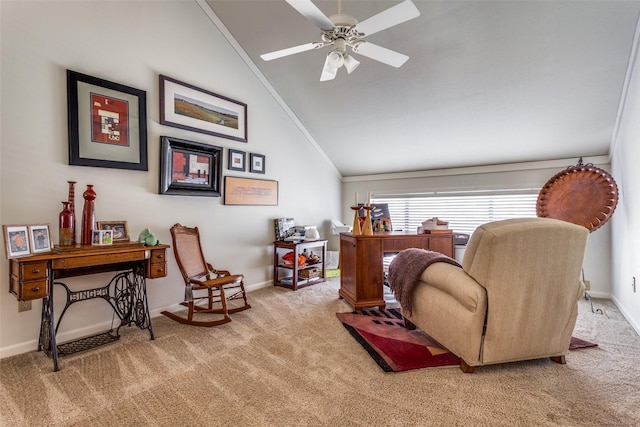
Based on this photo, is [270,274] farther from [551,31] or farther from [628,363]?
[551,31]

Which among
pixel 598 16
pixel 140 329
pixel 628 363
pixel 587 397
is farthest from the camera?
pixel 140 329

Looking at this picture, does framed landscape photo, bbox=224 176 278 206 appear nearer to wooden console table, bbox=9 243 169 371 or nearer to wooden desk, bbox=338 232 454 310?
wooden console table, bbox=9 243 169 371

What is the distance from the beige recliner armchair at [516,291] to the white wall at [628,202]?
131 centimetres

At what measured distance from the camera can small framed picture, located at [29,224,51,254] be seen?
Result: 2109 mm

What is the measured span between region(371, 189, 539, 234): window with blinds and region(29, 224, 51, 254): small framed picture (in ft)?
14.8

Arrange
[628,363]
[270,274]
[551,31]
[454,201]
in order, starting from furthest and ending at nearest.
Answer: [454,201] → [270,274] → [551,31] → [628,363]

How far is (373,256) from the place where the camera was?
3311 mm

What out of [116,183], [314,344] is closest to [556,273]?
[314,344]

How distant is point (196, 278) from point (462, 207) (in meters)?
3.88

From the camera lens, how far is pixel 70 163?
2.51m

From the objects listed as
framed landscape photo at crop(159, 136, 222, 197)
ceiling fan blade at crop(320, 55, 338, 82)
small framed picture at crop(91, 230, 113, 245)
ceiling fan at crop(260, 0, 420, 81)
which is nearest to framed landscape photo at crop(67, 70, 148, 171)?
framed landscape photo at crop(159, 136, 222, 197)

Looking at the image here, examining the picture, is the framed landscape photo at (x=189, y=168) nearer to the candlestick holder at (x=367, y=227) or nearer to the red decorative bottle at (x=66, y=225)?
the red decorative bottle at (x=66, y=225)

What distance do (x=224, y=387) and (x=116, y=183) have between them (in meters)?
2.07

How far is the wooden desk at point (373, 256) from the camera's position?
10.8ft
